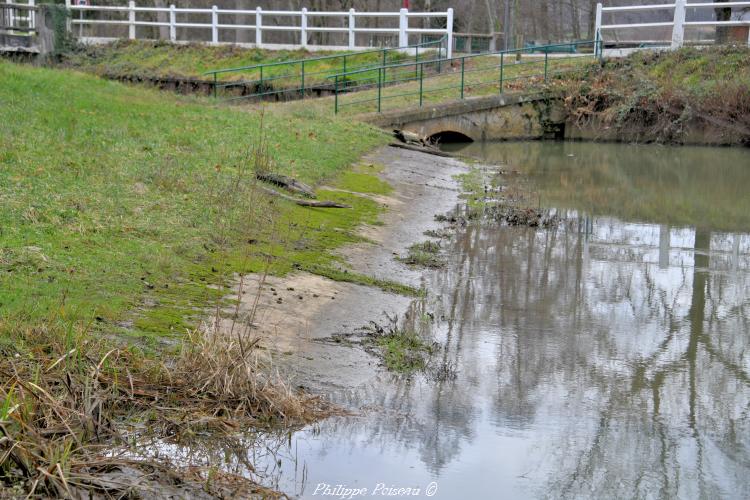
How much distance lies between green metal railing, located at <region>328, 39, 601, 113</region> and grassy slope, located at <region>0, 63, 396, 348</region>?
24.5 feet

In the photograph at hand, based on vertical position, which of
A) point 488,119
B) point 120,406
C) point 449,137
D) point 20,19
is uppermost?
point 20,19

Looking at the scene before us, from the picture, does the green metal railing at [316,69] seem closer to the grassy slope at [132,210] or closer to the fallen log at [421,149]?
the fallen log at [421,149]

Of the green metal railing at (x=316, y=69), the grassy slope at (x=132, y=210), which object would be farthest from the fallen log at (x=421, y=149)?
the green metal railing at (x=316, y=69)

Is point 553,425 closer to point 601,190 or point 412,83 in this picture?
point 601,190

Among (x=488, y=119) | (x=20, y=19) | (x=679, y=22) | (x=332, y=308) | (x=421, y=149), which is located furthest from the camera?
(x=20, y=19)

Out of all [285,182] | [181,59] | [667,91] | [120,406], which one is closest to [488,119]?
[667,91]

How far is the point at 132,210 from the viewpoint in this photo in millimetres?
11648

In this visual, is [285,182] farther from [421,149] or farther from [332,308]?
[421,149]

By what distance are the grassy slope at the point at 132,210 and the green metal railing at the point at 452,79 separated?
7.46m

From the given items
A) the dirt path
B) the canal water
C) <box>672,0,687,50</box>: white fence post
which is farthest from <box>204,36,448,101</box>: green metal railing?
the canal water

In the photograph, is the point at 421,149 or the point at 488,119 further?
the point at 488,119

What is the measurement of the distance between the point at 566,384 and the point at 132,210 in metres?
5.85

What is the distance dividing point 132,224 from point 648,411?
611 centimetres

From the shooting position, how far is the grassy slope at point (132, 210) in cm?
862
